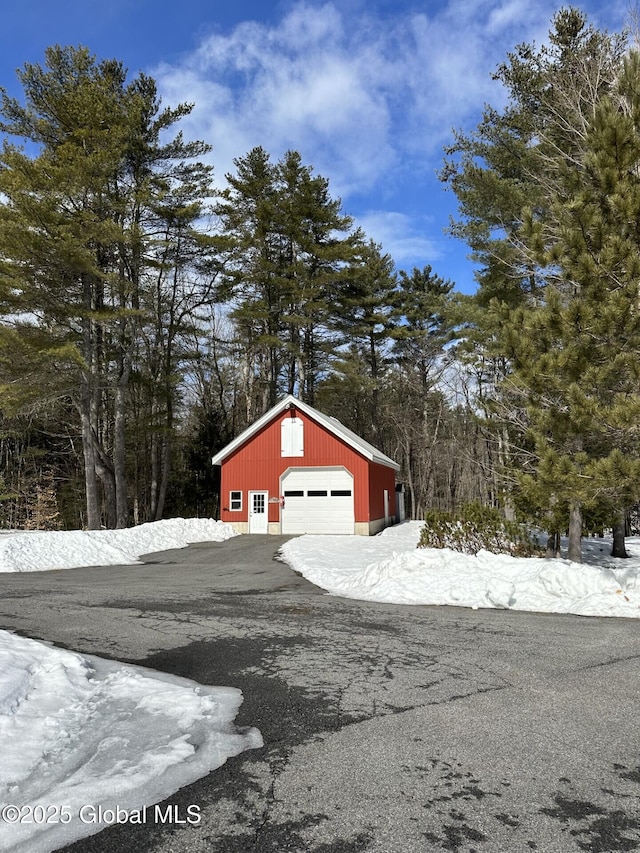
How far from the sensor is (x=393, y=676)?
194 inches

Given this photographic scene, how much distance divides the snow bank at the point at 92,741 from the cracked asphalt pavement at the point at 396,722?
0.18m

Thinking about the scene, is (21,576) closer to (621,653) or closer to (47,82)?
(621,653)

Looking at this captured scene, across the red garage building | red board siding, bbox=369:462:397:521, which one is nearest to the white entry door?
the red garage building

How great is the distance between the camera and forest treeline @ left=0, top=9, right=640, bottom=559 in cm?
811

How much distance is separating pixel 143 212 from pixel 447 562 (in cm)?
2017

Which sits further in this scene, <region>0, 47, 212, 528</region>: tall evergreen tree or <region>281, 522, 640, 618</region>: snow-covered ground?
<region>0, 47, 212, 528</region>: tall evergreen tree

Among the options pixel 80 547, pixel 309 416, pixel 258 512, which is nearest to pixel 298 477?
pixel 258 512

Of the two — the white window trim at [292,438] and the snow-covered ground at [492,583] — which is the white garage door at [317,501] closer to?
the white window trim at [292,438]

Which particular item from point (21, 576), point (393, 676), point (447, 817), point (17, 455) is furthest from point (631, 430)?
point (17, 455)

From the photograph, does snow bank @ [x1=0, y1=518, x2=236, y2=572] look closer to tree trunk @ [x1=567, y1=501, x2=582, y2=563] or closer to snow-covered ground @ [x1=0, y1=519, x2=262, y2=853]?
snow-covered ground @ [x1=0, y1=519, x2=262, y2=853]

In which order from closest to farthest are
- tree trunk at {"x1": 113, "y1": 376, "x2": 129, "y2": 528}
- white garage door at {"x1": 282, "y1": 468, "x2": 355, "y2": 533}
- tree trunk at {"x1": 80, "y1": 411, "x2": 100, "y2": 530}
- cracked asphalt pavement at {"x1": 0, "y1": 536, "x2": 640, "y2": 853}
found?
cracked asphalt pavement at {"x1": 0, "y1": 536, "x2": 640, "y2": 853} → tree trunk at {"x1": 80, "y1": 411, "x2": 100, "y2": 530} → tree trunk at {"x1": 113, "y1": 376, "x2": 129, "y2": 528} → white garage door at {"x1": 282, "y1": 468, "x2": 355, "y2": 533}

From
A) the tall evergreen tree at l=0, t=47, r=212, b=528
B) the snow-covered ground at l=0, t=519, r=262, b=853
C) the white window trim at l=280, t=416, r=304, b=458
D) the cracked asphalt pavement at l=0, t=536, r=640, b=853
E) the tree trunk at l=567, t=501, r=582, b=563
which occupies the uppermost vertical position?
the tall evergreen tree at l=0, t=47, r=212, b=528

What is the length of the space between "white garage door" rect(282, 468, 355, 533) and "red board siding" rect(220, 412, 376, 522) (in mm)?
320

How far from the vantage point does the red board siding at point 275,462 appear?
2222 centimetres
